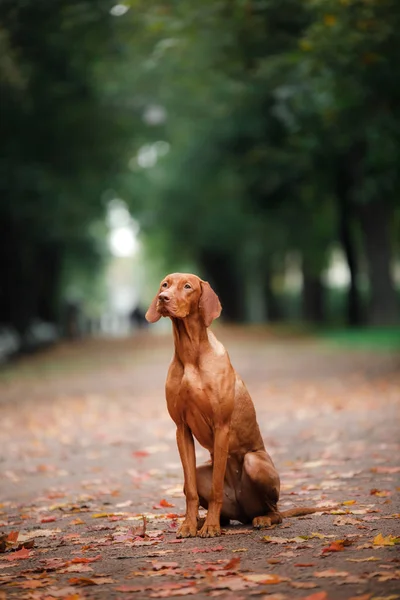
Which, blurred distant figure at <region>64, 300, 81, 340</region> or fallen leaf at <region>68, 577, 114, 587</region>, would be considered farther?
blurred distant figure at <region>64, 300, 81, 340</region>

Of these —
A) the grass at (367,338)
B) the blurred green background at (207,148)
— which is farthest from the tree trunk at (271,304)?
the grass at (367,338)

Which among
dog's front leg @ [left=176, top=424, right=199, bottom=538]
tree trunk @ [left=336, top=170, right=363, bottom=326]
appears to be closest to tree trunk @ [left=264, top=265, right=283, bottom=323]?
tree trunk @ [left=336, top=170, right=363, bottom=326]

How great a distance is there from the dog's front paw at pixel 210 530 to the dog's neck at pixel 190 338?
108 centimetres

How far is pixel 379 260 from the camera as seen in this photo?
3553 centimetres

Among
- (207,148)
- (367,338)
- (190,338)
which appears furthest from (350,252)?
(190,338)

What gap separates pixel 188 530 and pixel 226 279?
48629 millimetres

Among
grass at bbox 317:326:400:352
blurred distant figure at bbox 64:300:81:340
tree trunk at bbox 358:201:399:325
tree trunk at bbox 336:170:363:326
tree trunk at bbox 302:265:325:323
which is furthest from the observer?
blurred distant figure at bbox 64:300:81:340

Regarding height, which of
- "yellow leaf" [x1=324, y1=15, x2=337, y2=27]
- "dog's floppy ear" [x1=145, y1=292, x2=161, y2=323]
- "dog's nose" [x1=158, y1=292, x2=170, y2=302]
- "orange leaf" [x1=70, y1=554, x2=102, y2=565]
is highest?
"yellow leaf" [x1=324, y1=15, x2=337, y2=27]

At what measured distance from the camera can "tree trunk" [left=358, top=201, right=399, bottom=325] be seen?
3519 cm

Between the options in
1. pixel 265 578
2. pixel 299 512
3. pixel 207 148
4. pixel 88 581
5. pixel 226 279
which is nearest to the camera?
pixel 265 578

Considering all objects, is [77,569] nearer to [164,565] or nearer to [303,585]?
[164,565]

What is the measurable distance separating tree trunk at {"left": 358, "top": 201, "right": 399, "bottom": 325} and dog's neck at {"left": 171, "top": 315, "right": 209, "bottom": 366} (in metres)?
29.1

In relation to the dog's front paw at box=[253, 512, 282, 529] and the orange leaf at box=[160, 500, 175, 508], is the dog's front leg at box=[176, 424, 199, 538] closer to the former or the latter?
the dog's front paw at box=[253, 512, 282, 529]

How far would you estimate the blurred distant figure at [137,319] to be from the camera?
6362 cm
